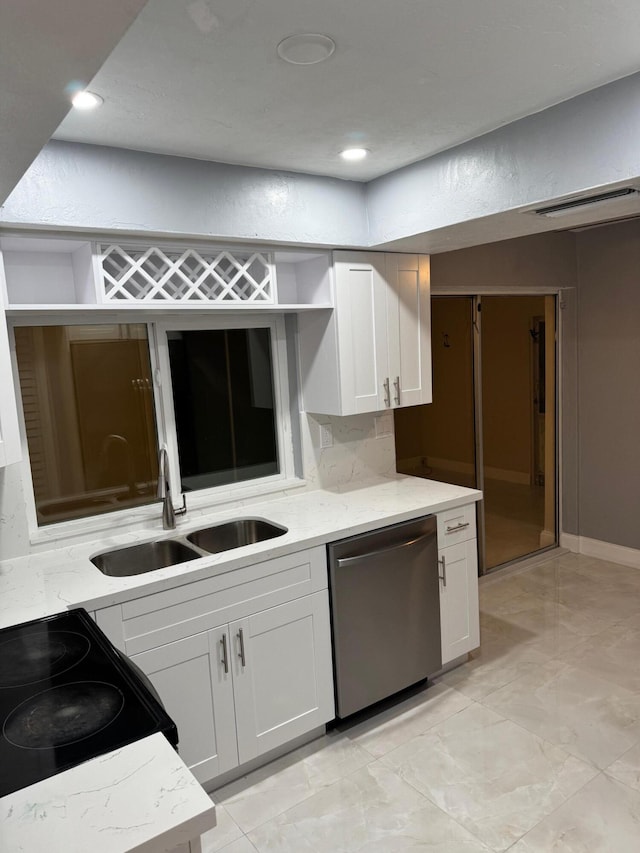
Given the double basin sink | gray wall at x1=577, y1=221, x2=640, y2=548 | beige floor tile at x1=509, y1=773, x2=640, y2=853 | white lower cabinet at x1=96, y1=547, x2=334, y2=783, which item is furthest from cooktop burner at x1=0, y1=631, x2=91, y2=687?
gray wall at x1=577, y1=221, x2=640, y2=548

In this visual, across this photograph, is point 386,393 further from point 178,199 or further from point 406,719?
point 406,719

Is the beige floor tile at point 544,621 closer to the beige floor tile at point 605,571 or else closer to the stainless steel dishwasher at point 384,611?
the beige floor tile at point 605,571

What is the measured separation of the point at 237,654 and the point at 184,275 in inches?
61.8

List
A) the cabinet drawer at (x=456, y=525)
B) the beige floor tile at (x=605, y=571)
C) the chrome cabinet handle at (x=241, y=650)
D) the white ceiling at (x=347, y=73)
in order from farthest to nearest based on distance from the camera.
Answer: the beige floor tile at (x=605, y=571)
the cabinet drawer at (x=456, y=525)
the chrome cabinet handle at (x=241, y=650)
the white ceiling at (x=347, y=73)

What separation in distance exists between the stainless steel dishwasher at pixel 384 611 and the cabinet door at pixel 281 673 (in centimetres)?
8

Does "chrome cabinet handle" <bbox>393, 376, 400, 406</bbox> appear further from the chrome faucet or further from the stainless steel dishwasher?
the chrome faucet

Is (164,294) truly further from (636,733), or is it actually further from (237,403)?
(636,733)

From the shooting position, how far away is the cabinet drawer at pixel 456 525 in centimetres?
302

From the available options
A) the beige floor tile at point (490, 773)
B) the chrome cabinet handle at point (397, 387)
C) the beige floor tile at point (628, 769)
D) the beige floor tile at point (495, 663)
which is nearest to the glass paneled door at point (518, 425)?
the beige floor tile at point (495, 663)

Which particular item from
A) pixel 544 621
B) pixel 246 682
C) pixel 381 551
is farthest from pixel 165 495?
pixel 544 621

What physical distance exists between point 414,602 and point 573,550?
93.1 inches

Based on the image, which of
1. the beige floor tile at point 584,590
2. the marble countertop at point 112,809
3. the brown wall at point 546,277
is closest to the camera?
the marble countertop at point 112,809

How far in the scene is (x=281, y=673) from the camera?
2510mm

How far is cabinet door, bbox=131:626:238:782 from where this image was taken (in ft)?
7.30
